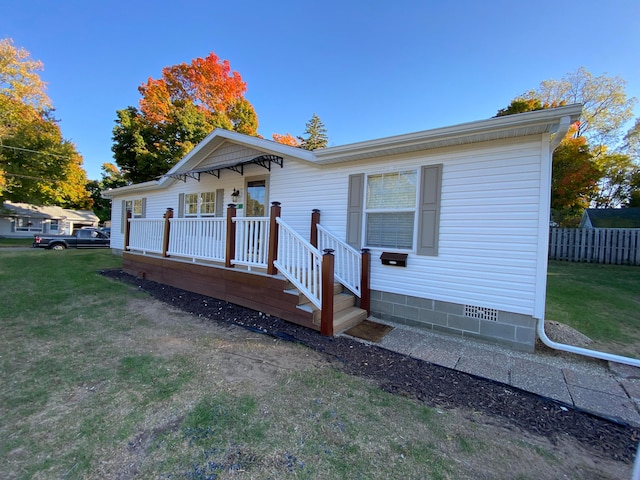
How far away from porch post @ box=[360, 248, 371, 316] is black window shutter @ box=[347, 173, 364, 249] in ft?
1.01

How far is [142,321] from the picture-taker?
4359 millimetres

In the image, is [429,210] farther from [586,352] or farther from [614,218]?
[614,218]

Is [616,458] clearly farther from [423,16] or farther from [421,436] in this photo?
[423,16]

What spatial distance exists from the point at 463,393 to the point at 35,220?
38.2 metres

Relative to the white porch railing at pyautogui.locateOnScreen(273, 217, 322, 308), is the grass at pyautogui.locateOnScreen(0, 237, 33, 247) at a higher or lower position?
lower

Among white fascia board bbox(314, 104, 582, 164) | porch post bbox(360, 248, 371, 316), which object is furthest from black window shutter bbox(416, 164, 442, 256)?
porch post bbox(360, 248, 371, 316)

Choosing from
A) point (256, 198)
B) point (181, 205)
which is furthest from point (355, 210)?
point (181, 205)

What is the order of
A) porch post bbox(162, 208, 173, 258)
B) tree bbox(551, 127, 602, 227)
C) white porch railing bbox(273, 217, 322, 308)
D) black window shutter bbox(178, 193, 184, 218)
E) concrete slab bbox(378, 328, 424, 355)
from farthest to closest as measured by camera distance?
tree bbox(551, 127, 602, 227) → black window shutter bbox(178, 193, 184, 218) → porch post bbox(162, 208, 173, 258) → white porch railing bbox(273, 217, 322, 308) → concrete slab bbox(378, 328, 424, 355)

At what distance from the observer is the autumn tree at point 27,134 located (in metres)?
15.9

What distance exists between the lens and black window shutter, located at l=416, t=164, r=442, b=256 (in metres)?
4.26

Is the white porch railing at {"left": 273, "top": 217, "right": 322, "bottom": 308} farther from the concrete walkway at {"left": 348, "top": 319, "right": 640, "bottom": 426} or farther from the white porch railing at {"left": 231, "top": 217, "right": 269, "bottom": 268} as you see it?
the concrete walkway at {"left": 348, "top": 319, "right": 640, "bottom": 426}

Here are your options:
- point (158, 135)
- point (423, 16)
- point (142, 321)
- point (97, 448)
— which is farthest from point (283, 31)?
point (97, 448)

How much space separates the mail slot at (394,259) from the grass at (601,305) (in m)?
2.71

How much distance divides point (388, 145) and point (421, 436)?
3800 millimetres
